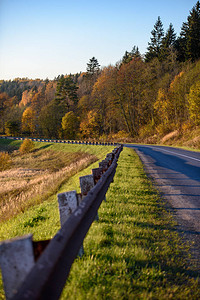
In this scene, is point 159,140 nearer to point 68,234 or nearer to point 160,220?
point 160,220

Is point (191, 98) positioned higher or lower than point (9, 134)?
higher

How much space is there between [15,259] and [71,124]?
205ft

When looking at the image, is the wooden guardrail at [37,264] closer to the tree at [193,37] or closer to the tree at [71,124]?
the tree at [193,37]

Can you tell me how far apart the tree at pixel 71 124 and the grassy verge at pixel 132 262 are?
59295mm

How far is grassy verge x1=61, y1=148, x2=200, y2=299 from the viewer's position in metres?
2.17

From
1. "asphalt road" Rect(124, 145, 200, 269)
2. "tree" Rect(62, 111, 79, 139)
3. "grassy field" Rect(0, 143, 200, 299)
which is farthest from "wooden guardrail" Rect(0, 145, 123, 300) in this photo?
"tree" Rect(62, 111, 79, 139)

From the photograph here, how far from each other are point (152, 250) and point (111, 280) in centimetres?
101

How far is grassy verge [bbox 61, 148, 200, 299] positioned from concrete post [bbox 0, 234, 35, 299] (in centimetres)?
85

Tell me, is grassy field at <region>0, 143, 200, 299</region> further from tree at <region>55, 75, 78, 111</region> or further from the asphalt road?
tree at <region>55, 75, 78, 111</region>

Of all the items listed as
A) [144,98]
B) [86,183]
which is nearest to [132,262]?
[86,183]

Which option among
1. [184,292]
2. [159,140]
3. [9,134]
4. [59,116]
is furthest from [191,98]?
[9,134]

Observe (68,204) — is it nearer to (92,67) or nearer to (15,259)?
(15,259)

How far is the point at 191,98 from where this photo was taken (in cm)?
2961

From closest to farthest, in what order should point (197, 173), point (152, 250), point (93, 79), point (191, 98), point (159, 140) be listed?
1. point (152, 250)
2. point (197, 173)
3. point (191, 98)
4. point (159, 140)
5. point (93, 79)
